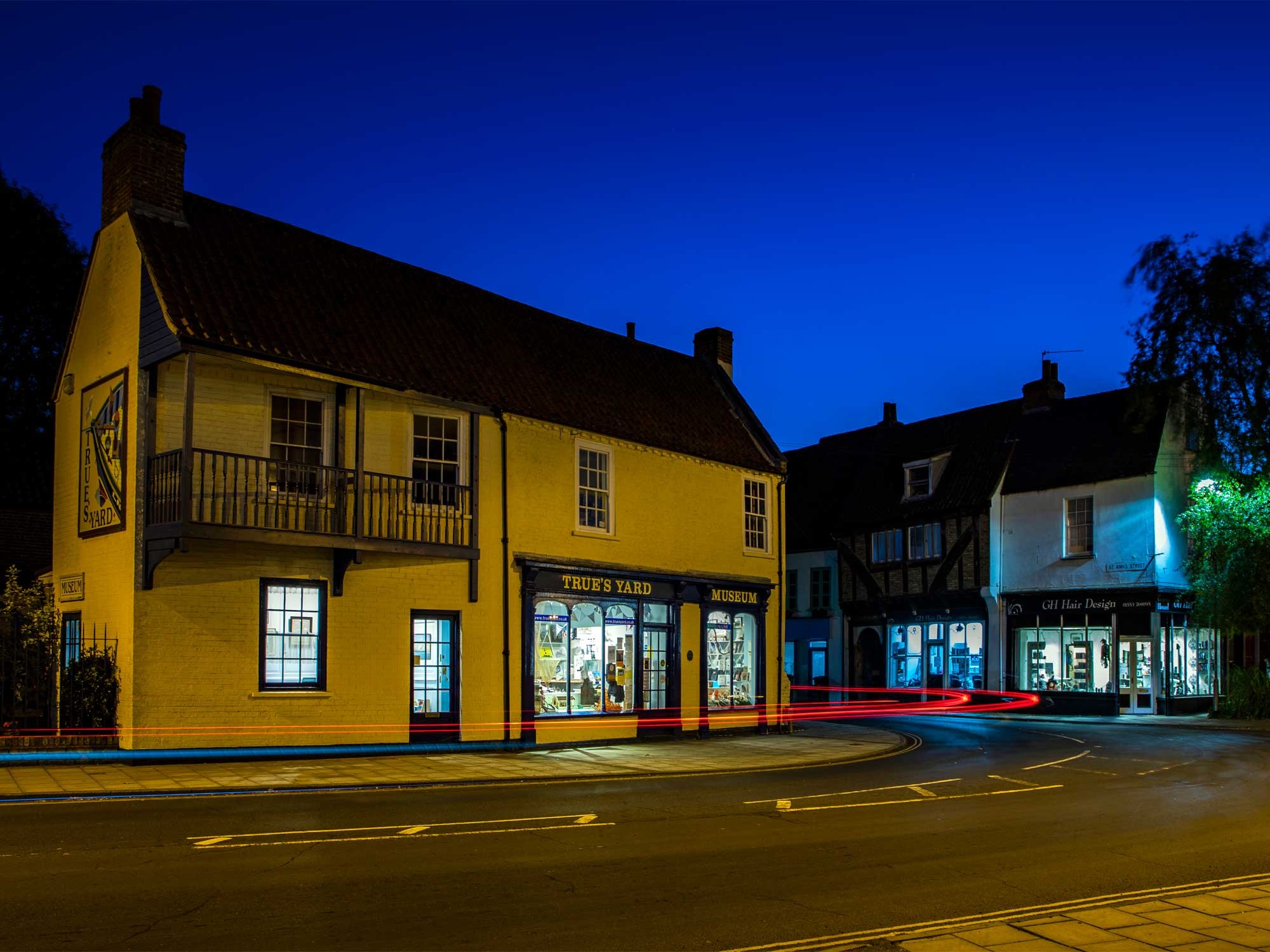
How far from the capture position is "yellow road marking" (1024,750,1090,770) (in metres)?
18.7

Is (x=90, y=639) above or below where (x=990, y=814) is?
above

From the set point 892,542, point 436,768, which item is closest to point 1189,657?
point 892,542

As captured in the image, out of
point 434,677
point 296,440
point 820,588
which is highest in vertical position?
point 296,440

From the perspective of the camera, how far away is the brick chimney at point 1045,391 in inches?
1559

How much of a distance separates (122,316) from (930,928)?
52.9 ft

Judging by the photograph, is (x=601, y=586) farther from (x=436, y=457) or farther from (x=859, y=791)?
(x=859, y=791)

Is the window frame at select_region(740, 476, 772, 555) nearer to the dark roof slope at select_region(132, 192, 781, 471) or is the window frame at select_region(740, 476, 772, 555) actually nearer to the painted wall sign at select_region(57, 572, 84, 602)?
the dark roof slope at select_region(132, 192, 781, 471)

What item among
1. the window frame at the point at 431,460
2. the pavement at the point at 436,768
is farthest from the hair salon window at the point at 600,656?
the window frame at the point at 431,460

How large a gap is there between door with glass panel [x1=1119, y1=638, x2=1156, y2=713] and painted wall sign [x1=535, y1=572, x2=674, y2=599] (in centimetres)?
1674

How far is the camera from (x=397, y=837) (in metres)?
10.9

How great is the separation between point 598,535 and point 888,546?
818 inches

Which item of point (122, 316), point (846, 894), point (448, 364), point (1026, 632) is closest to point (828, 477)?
point (1026, 632)

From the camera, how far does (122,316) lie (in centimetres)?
1873

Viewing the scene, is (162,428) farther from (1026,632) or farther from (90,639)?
(1026,632)
